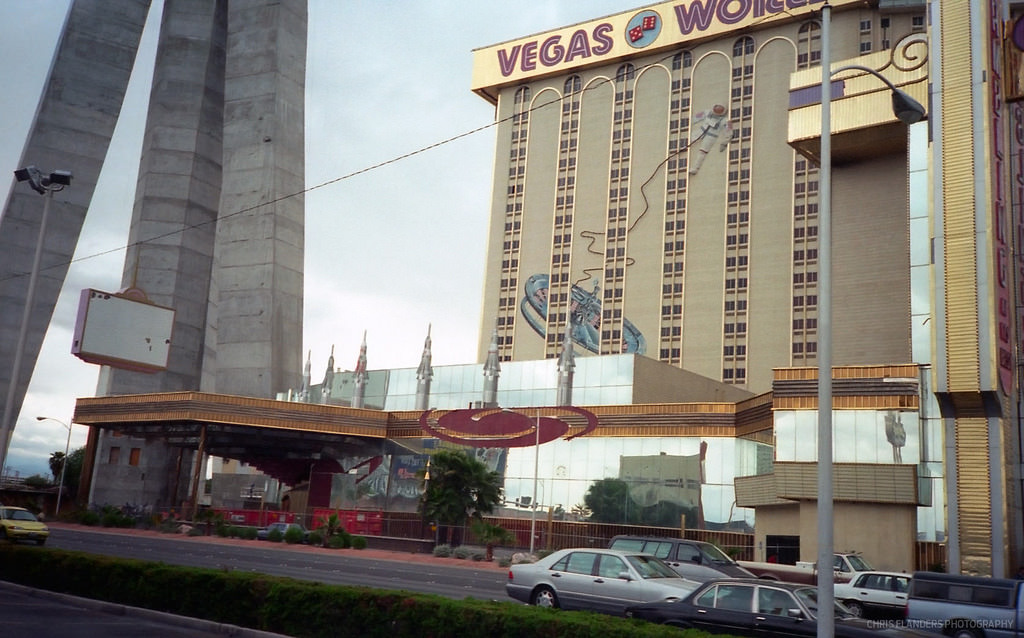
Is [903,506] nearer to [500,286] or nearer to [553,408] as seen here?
[553,408]

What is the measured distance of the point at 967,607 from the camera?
19.2m

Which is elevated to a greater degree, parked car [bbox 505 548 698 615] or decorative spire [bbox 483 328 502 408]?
decorative spire [bbox 483 328 502 408]

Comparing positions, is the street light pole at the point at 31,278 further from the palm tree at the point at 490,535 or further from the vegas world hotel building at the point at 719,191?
the vegas world hotel building at the point at 719,191

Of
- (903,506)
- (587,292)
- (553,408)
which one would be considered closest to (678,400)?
(553,408)

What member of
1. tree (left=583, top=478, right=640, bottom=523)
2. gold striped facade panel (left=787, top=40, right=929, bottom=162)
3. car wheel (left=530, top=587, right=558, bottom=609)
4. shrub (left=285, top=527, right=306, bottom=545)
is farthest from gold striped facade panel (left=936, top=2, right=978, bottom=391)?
shrub (left=285, top=527, right=306, bottom=545)

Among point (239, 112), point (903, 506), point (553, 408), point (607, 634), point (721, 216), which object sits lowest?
point (607, 634)

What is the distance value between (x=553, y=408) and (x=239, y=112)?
31211 mm

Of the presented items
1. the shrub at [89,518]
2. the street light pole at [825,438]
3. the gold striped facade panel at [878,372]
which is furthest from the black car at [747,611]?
the shrub at [89,518]

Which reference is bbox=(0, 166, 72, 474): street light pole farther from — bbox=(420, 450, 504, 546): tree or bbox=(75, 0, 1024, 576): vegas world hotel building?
bbox=(420, 450, 504, 546): tree

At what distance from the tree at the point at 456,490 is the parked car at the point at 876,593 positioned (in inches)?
1077

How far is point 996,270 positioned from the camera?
1383 inches

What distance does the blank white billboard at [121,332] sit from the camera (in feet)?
157

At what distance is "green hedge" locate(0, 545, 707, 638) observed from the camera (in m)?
13.2

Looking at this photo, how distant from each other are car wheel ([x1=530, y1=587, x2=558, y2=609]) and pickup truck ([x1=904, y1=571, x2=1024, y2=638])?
23.5 ft
